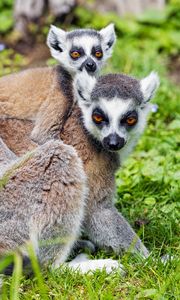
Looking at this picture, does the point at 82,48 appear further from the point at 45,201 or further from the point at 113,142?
the point at 45,201

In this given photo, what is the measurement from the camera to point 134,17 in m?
12.0

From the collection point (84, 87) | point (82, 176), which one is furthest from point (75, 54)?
point (82, 176)

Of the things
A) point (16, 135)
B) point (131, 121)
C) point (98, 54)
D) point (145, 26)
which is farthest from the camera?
point (145, 26)

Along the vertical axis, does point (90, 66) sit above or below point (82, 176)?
above

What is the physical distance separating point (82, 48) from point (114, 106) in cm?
156

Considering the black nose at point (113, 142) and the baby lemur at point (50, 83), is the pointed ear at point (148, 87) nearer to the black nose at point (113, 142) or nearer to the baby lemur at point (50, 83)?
the black nose at point (113, 142)

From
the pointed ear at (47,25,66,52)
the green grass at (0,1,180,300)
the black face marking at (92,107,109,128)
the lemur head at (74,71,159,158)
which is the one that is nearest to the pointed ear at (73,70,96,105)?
the lemur head at (74,71,159,158)

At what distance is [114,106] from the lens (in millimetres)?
6324

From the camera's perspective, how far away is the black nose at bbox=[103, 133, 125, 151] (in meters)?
6.17

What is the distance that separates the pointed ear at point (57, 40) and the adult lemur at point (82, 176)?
115cm

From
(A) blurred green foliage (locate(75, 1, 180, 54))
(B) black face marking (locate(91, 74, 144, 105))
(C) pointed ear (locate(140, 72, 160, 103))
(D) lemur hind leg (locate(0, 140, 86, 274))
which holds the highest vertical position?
(B) black face marking (locate(91, 74, 144, 105))

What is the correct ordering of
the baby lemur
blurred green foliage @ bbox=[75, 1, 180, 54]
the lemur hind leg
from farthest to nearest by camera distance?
1. blurred green foliage @ bbox=[75, 1, 180, 54]
2. the baby lemur
3. the lemur hind leg

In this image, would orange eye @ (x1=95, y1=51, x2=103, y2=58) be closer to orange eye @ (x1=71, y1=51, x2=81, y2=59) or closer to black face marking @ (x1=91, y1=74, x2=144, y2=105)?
orange eye @ (x1=71, y1=51, x2=81, y2=59)

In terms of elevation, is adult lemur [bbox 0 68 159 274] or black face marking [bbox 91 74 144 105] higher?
black face marking [bbox 91 74 144 105]
